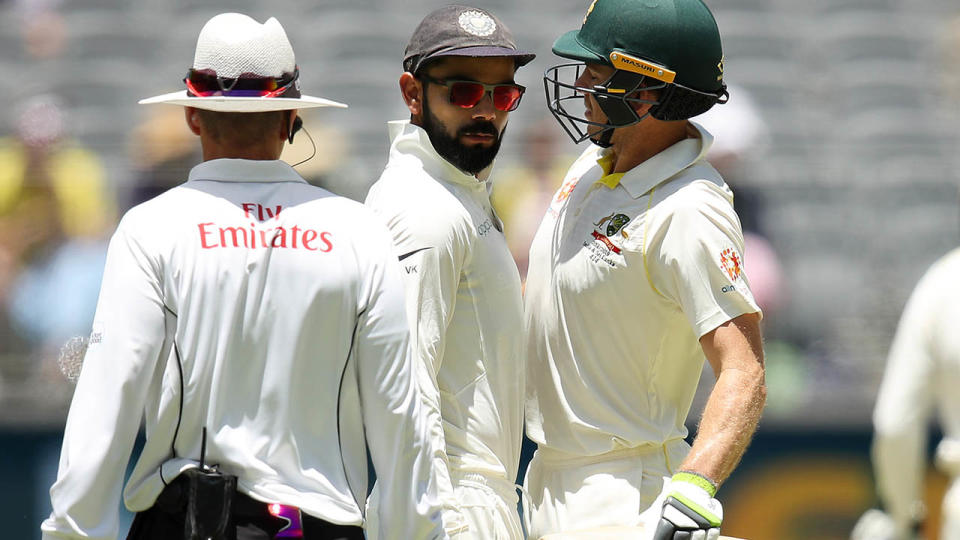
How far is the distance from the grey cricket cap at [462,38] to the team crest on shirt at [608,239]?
19.8 inches

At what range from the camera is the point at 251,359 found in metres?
2.99

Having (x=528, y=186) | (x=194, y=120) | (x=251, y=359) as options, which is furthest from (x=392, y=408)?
(x=528, y=186)

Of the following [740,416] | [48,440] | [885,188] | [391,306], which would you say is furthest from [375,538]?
[885,188]

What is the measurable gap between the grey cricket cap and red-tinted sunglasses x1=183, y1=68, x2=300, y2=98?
69cm

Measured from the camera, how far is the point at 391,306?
3.09 metres

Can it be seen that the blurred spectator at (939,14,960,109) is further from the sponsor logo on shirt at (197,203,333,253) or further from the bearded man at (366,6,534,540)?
the sponsor logo on shirt at (197,203,333,253)

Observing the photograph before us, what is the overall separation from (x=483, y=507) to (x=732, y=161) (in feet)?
12.8

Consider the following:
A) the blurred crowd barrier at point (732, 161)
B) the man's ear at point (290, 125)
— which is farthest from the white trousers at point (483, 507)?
the blurred crowd barrier at point (732, 161)

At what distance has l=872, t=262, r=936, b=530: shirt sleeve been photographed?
499 centimetres

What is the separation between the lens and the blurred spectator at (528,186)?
22.9 feet

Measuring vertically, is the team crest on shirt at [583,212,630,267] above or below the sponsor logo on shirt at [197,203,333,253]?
below

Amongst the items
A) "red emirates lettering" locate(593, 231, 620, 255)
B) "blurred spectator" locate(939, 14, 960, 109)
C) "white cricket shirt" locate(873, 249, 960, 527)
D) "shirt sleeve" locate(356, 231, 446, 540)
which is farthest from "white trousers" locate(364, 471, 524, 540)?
"blurred spectator" locate(939, 14, 960, 109)

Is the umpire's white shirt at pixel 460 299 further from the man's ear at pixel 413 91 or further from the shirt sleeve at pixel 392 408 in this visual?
the shirt sleeve at pixel 392 408

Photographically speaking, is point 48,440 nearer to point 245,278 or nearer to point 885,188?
point 245,278
